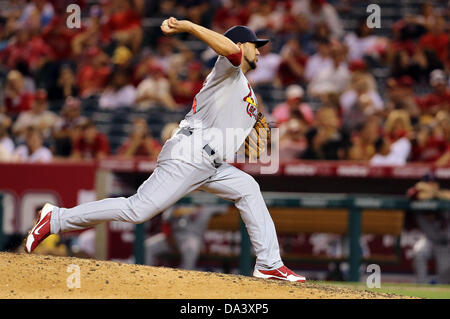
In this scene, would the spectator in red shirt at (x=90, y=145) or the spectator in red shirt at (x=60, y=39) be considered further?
the spectator in red shirt at (x=60, y=39)

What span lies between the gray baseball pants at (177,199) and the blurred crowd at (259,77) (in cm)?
413

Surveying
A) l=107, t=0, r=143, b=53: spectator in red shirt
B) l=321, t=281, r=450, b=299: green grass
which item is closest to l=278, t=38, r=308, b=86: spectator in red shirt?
l=107, t=0, r=143, b=53: spectator in red shirt

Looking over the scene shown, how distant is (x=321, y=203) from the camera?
337 inches

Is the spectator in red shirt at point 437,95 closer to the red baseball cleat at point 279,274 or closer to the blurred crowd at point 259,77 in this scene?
the blurred crowd at point 259,77

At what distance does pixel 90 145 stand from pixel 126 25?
320 centimetres

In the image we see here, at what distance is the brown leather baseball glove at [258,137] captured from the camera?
209 inches

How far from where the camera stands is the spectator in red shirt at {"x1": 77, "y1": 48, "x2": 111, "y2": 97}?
1241cm

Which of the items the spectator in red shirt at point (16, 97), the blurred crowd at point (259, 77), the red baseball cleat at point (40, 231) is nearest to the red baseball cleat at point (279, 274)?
the red baseball cleat at point (40, 231)

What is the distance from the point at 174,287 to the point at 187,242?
4.09 metres

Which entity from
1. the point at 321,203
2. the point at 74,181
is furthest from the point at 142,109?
the point at 321,203

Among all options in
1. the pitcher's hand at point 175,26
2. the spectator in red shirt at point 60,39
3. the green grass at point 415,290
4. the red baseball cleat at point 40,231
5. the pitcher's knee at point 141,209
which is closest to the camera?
the pitcher's hand at point 175,26

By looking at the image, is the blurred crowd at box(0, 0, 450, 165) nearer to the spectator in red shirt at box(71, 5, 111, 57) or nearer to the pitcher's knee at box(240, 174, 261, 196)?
the spectator in red shirt at box(71, 5, 111, 57)

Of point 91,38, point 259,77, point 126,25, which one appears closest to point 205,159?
point 259,77

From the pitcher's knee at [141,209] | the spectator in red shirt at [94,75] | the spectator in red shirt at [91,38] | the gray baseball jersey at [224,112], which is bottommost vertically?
the pitcher's knee at [141,209]
